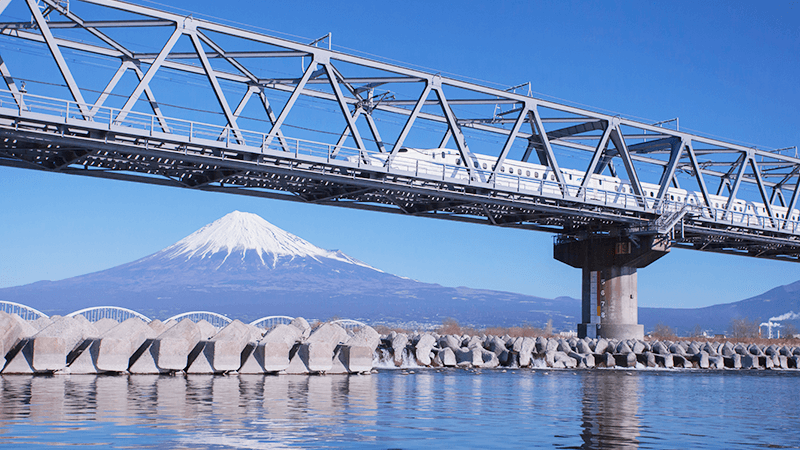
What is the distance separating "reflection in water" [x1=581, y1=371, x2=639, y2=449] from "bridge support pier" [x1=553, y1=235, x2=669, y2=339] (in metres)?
23.9

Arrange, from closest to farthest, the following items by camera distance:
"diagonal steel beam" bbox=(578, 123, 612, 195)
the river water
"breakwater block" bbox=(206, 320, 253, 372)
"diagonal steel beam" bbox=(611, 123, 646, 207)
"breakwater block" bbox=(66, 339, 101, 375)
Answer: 1. the river water
2. "breakwater block" bbox=(66, 339, 101, 375)
3. "breakwater block" bbox=(206, 320, 253, 372)
4. "diagonal steel beam" bbox=(578, 123, 612, 195)
5. "diagonal steel beam" bbox=(611, 123, 646, 207)

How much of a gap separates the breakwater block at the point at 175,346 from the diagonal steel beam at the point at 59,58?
1166 centimetres

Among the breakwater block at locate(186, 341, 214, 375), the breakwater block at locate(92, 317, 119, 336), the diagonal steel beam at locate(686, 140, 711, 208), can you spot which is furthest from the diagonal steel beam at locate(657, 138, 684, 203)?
the breakwater block at locate(92, 317, 119, 336)

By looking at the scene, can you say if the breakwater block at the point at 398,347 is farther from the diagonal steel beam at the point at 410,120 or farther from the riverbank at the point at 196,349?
the diagonal steel beam at the point at 410,120

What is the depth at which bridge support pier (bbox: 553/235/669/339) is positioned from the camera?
2165 inches

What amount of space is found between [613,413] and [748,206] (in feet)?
211

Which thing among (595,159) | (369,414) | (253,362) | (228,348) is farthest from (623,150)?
(369,414)

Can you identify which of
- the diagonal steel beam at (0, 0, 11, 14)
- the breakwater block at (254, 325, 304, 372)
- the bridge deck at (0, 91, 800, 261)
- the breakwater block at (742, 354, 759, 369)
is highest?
the diagonal steel beam at (0, 0, 11, 14)

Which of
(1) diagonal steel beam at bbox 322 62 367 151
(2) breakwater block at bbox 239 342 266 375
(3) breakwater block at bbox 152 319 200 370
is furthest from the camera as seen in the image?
(1) diagonal steel beam at bbox 322 62 367 151

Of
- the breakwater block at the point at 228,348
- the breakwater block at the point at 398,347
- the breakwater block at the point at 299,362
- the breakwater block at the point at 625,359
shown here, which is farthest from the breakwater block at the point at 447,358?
the breakwater block at the point at 625,359

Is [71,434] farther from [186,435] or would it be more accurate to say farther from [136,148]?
[136,148]

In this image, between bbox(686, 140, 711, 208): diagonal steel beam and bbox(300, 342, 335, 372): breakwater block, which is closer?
bbox(300, 342, 335, 372): breakwater block

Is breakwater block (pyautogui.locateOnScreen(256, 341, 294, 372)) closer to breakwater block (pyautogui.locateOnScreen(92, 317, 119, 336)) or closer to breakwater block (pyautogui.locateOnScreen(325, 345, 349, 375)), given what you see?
breakwater block (pyautogui.locateOnScreen(325, 345, 349, 375))

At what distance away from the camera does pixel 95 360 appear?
82.5 feet
